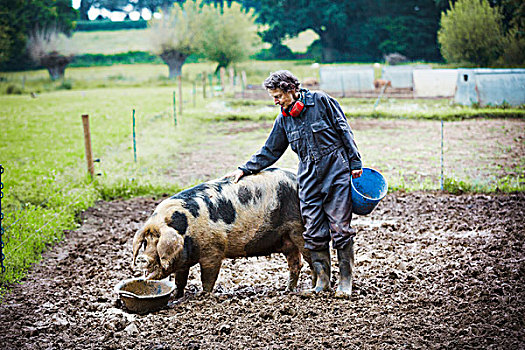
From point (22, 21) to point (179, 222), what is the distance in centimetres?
3172

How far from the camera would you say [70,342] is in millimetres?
4227

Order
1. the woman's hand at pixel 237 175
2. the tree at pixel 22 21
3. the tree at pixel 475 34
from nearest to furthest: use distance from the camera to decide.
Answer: the woman's hand at pixel 237 175 < the tree at pixel 22 21 < the tree at pixel 475 34

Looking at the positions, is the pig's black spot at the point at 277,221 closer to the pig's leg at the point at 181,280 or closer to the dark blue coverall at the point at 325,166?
the dark blue coverall at the point at 325,166

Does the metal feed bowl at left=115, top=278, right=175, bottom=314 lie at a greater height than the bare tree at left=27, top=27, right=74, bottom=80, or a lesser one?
lesser

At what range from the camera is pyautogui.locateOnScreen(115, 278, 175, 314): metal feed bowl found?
464 cm

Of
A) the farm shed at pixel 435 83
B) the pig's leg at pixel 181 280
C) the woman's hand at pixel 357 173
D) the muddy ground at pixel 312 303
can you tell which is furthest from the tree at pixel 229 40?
the woman's hand at pixel 357 173

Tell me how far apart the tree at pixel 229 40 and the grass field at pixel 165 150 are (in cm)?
2088

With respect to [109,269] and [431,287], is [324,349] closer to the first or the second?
[431,287]

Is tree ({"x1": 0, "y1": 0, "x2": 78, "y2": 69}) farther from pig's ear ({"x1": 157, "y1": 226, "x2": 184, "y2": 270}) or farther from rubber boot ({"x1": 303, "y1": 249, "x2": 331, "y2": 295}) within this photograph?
rubber boot ({"x1": 303, "y1": 249, "x2": 331, "y2": 295})

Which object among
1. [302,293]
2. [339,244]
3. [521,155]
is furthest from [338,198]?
[521,155]

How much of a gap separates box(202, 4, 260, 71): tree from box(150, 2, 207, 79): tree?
4.05 m

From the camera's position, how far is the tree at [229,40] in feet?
153

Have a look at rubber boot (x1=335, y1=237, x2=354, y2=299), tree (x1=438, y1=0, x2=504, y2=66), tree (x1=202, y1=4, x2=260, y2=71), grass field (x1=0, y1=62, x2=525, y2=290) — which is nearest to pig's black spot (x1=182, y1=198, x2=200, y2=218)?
rubber boot (x1=335, y1=237, x2=354, y2=299)

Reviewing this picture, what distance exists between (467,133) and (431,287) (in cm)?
1146
